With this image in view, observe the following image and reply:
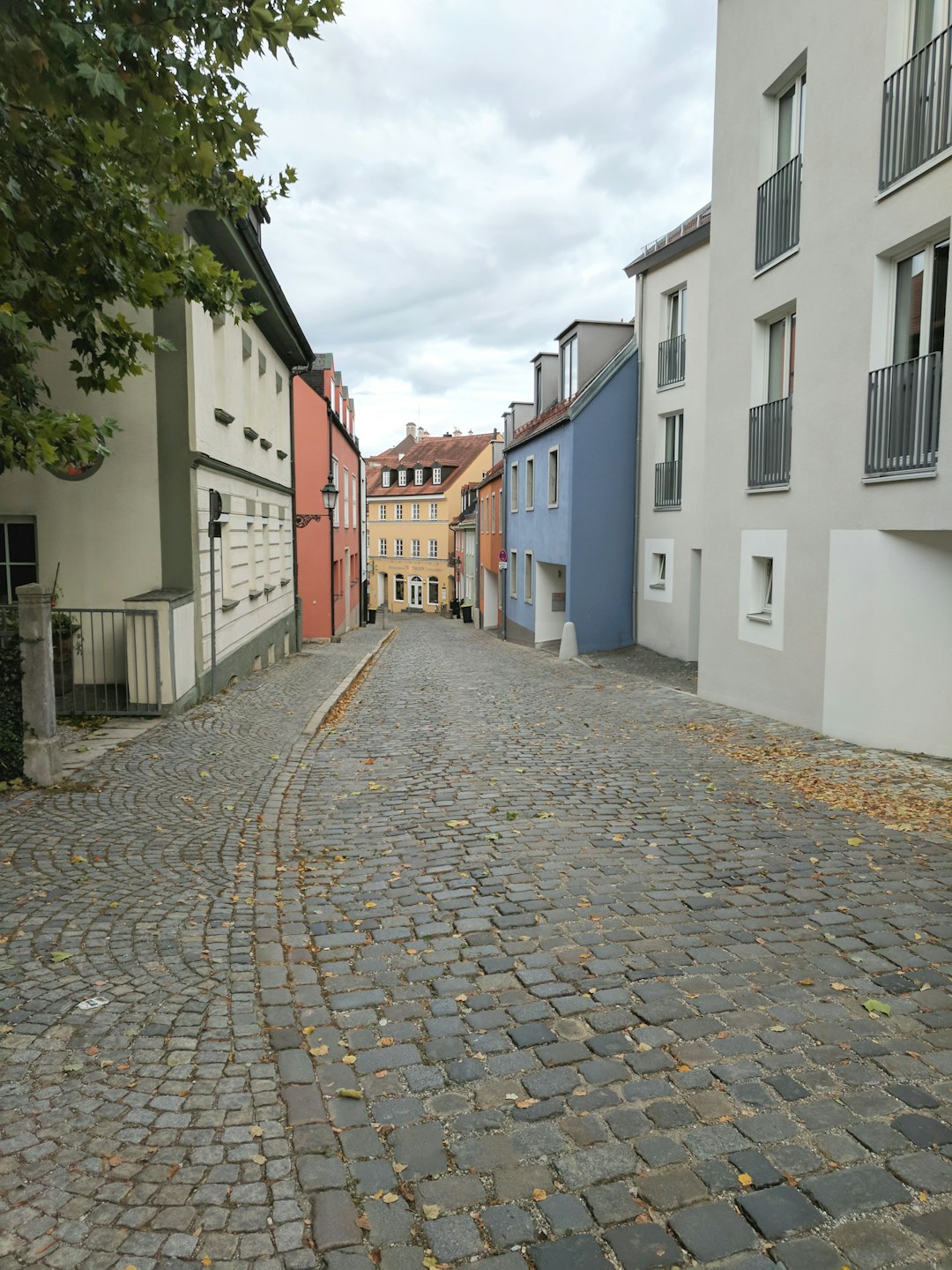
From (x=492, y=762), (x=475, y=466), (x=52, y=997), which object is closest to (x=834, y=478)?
(x=492, y=762)

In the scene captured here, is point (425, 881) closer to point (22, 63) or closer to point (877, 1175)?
point (877, 1175)

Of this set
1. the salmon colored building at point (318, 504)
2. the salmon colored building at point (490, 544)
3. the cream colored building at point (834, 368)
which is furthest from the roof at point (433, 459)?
the cream colored building at point (834, 368)

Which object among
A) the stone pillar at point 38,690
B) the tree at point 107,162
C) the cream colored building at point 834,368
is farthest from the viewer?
the cream colored building at point 834,368

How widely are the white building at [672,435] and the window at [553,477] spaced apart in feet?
10.3

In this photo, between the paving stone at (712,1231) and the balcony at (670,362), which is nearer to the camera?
the paving stone at (712,1231)

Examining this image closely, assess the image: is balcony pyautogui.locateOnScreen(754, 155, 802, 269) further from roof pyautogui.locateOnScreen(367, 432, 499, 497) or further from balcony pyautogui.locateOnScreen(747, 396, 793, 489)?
roof pyautogui.locateOnScreen(367, 432, 499, 497)

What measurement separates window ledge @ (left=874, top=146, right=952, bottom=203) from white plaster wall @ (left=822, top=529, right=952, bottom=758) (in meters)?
3.60

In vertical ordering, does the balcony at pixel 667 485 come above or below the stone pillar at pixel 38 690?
above

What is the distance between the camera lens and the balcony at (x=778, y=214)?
40.0 ft

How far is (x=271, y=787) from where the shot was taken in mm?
8539

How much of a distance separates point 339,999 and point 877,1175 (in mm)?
2369

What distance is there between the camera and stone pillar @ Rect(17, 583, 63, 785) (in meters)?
7.80

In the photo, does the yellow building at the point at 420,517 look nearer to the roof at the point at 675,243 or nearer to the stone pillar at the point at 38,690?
the roof at the point at 675,243

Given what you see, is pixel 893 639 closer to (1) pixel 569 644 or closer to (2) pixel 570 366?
(1) pixel 569 644
